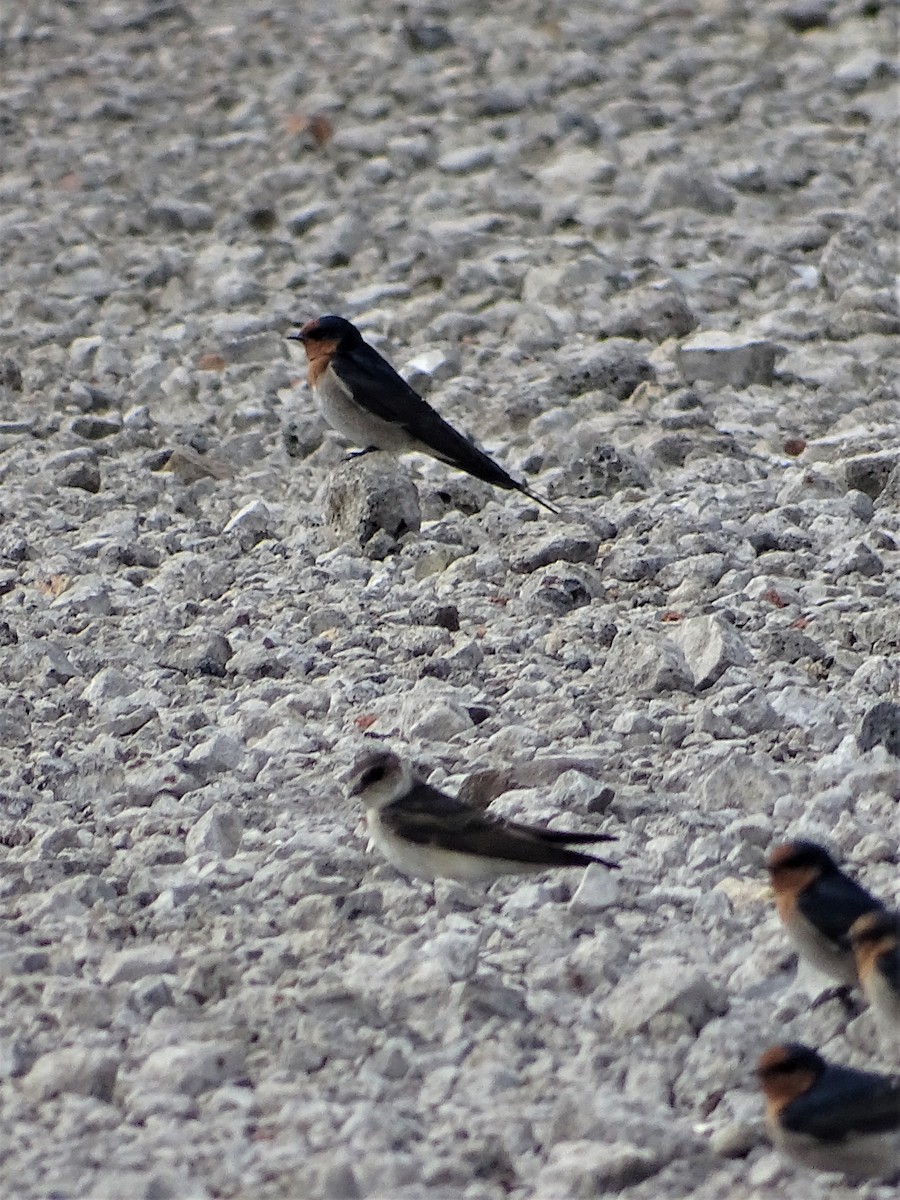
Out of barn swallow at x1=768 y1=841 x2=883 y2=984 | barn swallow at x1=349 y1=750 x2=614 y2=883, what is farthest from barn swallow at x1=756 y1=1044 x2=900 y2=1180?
barn swallow at x1=349 y1=750 x2=614 y2=883

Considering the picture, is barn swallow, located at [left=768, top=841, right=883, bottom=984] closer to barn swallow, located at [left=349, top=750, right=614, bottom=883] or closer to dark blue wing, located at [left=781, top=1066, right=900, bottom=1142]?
dark blue wing, located at [left=781, top=1066, right=900, bottom=1142]

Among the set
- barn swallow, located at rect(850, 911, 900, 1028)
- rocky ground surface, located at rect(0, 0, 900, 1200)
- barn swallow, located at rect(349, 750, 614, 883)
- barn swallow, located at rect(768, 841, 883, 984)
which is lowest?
rocky ground surface, located at rect(0, 0, 900, 1200)

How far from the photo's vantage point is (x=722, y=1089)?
4270mm

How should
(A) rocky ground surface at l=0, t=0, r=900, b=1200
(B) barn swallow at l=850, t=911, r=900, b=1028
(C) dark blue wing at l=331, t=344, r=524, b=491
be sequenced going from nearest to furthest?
(B) barn swallow at l=850, t=911, r=900, b=1028, (A) rocky ground surface at l=0, t=0, r=900, b=1200, (C) dark blue wing at l=331, t=344, r=524, b=491

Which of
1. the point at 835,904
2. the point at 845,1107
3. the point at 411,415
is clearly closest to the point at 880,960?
the point at 835,904

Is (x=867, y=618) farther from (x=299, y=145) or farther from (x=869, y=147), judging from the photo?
(x=299, y=145)

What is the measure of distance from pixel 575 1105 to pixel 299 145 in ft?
29.7

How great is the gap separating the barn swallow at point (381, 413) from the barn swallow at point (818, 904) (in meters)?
3.14

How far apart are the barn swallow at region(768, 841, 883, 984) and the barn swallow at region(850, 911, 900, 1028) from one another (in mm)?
45

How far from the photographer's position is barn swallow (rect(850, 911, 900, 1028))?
4195 millimetres

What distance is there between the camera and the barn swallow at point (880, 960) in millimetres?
4195

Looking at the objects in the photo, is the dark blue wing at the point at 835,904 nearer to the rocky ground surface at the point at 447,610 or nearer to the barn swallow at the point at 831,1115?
the rocky ground surface at the point at 447,610

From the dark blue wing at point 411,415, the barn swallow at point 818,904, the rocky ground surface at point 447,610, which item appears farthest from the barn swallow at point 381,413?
the barn swallow at point 818,904

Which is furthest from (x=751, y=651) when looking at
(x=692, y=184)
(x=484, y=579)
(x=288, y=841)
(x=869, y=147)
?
(x=869, y=147)
